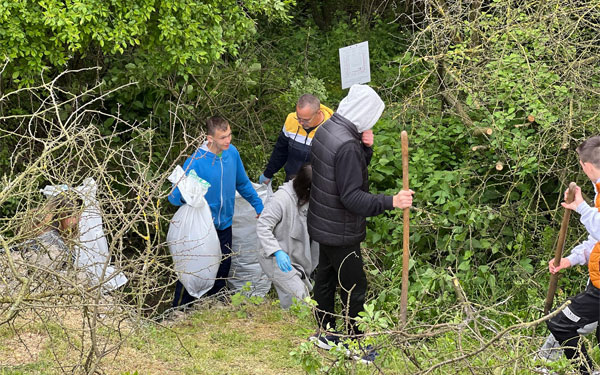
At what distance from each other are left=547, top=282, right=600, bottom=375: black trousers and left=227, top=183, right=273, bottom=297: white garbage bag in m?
2.56

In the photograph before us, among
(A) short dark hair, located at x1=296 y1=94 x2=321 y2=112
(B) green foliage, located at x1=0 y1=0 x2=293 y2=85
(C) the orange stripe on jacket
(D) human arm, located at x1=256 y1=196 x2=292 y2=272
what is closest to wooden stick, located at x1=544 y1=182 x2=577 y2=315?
(C) the orange stripe on jacket

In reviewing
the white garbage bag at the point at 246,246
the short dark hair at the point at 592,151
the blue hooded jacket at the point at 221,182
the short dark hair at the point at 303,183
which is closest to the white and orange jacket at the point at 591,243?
the short dark hair at the point at 592,151

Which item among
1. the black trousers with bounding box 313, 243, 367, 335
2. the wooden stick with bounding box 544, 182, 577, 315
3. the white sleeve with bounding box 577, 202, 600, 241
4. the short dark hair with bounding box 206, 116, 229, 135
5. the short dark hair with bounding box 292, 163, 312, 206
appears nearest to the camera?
the white sleeve with bounding box 577, 202, 600, 241

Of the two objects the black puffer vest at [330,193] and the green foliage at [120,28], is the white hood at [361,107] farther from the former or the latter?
the green foliage at [120,28]

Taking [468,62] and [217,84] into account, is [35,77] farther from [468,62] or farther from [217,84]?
[468,62]

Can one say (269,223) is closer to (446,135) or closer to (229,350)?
(229,350)

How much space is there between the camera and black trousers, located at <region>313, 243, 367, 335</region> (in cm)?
457

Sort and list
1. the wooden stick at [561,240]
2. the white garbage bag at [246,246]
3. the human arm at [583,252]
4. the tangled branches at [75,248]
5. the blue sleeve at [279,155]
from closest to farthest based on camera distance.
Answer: the tangled branches at [75,248] → the wooden stick at [561,240] → the human arm at [583,252] → the blue sleeve at [279,155] → the white garbage bag at [246,246]

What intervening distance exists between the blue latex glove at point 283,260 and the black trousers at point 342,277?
22 centimetres

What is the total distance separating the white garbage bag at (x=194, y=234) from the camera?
5.43 meters

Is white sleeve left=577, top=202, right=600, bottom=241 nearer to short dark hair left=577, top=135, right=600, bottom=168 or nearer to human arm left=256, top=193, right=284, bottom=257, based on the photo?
short dark hair left=577, top=135, right=600, bottom=168

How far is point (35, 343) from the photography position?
4680 millimetres

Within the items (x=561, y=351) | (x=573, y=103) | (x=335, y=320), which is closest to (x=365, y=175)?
(x=335, y=320)

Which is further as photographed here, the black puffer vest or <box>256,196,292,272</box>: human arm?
<box>256,196,292,272</box>: human arm
